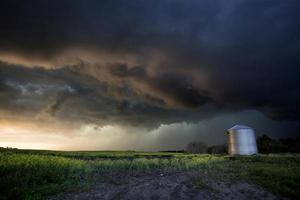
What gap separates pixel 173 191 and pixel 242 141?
133 feet

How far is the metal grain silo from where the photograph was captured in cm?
4997

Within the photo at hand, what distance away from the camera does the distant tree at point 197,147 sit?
6900 cm

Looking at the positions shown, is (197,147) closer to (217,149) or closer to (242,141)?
(217,149)

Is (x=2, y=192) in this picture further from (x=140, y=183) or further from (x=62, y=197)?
(x=140, y=183)

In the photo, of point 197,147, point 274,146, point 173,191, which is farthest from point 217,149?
point 173,191

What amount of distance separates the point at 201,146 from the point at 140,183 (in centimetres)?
5661

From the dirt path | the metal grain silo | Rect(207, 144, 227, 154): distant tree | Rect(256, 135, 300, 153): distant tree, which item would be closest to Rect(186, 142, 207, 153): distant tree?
Rect(207, 144, 227, 154): distant tree

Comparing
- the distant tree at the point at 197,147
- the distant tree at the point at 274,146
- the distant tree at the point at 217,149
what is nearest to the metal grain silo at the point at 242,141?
the distant tree at the point at 274,146

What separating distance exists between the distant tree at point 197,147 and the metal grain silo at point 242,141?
1706cm

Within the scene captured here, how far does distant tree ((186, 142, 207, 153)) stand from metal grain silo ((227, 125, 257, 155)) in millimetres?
17059

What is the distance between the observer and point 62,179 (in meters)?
17.0

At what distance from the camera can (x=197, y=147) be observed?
69.6 metres

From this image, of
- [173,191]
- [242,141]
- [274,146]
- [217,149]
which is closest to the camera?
[173,191]

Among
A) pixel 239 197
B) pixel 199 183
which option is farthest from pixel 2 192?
pixel 239 197
